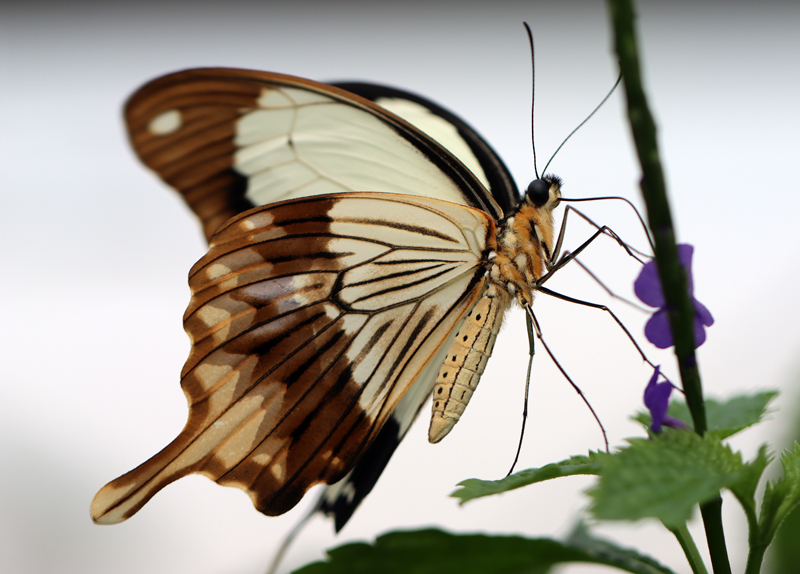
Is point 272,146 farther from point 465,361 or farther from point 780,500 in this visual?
point 780,500

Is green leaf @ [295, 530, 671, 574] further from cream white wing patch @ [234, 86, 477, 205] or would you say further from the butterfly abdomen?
cream white wing patch @ [234, 86, 477, 205]

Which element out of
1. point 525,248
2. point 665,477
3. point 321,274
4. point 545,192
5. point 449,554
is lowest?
point 449,554

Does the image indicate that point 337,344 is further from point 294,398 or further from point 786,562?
point 786,562

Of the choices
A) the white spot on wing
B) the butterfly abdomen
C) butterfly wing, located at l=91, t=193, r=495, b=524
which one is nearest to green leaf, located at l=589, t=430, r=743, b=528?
the butterfly abdomen

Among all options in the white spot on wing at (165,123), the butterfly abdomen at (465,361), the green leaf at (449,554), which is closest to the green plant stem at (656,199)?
the green leaf at (449,554)

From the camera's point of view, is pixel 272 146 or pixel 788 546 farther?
pixel 272 146

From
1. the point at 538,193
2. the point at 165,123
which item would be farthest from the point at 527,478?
the point at 165,123

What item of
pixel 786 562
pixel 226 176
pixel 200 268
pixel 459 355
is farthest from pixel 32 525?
pixel 786 562

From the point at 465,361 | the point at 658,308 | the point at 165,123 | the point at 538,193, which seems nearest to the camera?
the point at 658,308
